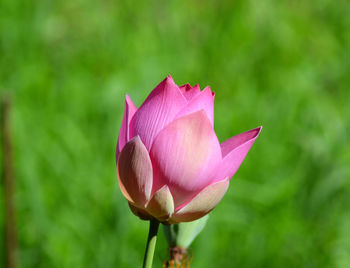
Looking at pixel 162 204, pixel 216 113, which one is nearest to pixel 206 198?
pixel 162 204

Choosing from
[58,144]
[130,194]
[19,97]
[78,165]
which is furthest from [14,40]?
[130,194]

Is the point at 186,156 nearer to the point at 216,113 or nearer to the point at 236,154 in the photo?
the point at 236,154

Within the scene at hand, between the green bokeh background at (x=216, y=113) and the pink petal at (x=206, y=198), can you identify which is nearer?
the pink petal at (x=206, y=198)

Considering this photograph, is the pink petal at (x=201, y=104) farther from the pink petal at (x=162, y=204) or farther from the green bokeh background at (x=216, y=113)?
the green bokeh background at (x=216, y=113)

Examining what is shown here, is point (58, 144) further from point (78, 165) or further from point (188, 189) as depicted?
point (188, 189)

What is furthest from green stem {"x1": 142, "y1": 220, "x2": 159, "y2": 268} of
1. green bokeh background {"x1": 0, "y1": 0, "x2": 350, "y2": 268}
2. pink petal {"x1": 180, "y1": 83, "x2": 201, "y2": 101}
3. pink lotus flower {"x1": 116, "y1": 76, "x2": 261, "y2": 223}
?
green bokeh background {"x1": 0, "y1": 0, "x2": 350, "y2": 268}

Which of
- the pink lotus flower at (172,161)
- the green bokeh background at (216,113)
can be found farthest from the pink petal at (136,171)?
the green bokeh background at (216,113)

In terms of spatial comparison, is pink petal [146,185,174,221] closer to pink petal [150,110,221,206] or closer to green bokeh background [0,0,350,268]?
pink petal [150,110,221,206]
